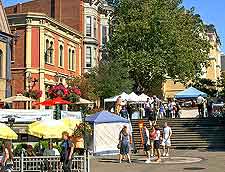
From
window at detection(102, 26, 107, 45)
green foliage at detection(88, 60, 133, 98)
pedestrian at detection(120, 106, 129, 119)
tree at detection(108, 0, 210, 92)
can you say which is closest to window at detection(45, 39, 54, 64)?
green foliage at detection(88, 60, 133, 98)

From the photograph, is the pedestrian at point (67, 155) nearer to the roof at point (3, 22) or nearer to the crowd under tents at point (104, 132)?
the crowd under tents at point (104, 132)

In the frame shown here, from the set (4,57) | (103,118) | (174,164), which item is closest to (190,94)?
(4,57)

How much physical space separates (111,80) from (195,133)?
55.3 feet

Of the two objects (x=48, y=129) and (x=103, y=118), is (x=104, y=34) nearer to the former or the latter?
(x=103, y=118)

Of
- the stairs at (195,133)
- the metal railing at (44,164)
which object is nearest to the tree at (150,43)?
the stairs at (195,133)

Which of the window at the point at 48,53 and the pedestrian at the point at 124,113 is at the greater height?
the window at the point at 48,53

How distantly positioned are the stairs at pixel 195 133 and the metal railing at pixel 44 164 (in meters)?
15.0

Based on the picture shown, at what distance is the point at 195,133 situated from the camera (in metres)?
35.4

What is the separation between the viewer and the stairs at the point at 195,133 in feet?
111

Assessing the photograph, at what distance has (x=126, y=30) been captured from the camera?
176 feet

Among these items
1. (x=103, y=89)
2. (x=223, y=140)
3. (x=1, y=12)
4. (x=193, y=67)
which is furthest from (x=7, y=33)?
(x=193, y=67)

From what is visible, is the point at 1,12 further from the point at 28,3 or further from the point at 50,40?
the point at 28,3

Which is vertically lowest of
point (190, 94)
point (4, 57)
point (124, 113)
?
point (124, 113)

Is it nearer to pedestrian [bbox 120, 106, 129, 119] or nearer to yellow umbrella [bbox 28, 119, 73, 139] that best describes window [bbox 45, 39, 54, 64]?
pedestrian [bbox 120, 106, 129, 119]
